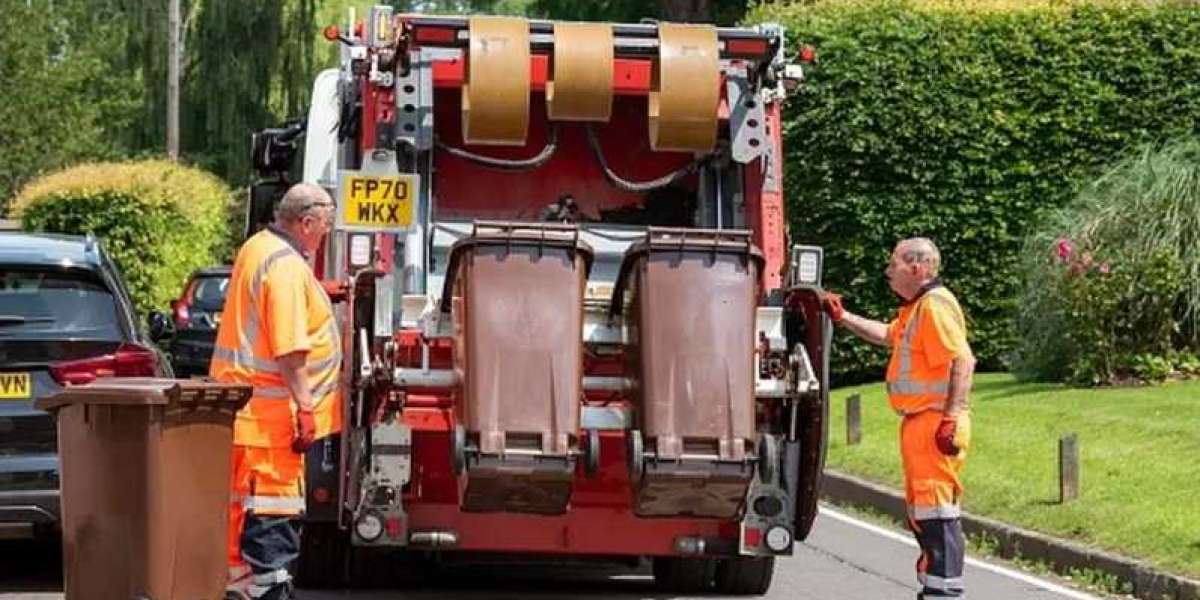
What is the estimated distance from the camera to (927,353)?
31.3ft

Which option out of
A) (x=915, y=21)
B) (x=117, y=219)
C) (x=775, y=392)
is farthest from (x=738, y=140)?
(x=117, y=219)

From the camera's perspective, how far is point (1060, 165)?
74.4 feet

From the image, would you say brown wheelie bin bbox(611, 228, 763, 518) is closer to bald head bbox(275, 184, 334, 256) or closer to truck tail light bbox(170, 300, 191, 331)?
bald head bbox(275, 184, 334, 256)

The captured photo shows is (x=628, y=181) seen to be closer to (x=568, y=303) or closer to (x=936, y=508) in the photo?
(x=568, y=303)

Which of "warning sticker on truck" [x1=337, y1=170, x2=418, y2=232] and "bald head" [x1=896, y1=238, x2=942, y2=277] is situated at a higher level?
"warning sticker on truck" [x1=337, y1=170, x2=418, y2=232]

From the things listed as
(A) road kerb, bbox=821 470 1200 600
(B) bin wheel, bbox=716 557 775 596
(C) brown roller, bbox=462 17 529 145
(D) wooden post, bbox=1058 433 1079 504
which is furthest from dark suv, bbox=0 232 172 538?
(D) wooden post, bbox=1058 433 1079 504

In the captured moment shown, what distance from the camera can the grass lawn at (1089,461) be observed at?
12.2 metres

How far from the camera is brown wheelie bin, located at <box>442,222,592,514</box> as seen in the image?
902cm

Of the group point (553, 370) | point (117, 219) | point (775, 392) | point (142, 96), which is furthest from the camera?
point (142, 96)

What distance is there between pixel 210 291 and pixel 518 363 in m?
14.7

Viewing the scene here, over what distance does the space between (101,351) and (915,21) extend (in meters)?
13.8

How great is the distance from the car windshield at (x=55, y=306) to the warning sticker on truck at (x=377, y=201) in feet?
4.73

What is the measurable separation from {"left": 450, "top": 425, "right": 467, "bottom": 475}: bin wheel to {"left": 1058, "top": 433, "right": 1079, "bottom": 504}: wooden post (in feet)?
17.5

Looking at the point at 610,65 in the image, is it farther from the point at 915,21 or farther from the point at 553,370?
the point at 915,21
